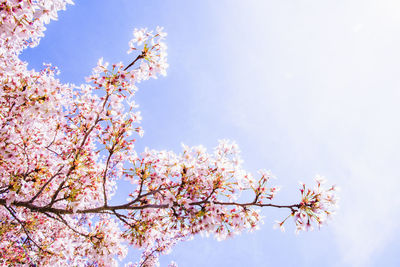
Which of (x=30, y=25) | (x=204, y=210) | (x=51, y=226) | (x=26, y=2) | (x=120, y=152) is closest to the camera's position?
(x=26, y=2)

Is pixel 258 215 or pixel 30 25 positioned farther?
pixel 258 215

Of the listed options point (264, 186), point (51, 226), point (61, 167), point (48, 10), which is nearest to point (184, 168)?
point (264, 186)

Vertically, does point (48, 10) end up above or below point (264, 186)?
above

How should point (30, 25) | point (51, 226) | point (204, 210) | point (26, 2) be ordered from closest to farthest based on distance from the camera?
point (26, 2), point (30, 25), point (204, 210), point (51, 226)

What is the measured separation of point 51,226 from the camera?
1005 cm

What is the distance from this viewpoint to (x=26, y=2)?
160 inches

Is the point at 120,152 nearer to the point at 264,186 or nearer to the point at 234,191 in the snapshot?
the point at 234,191

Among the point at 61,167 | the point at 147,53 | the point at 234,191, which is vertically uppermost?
the point at 147,53

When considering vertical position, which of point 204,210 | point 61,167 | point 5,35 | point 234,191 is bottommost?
point 204,210

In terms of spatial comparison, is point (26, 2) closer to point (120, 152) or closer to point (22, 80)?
point (22, 80)

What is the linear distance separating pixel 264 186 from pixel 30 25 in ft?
16.9

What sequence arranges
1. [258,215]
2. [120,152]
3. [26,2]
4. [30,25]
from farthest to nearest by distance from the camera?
[120,152], [258,215], [30,25], [26,2]

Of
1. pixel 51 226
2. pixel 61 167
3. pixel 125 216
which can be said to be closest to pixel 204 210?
pixel 125 216

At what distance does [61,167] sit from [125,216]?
1.89 m
